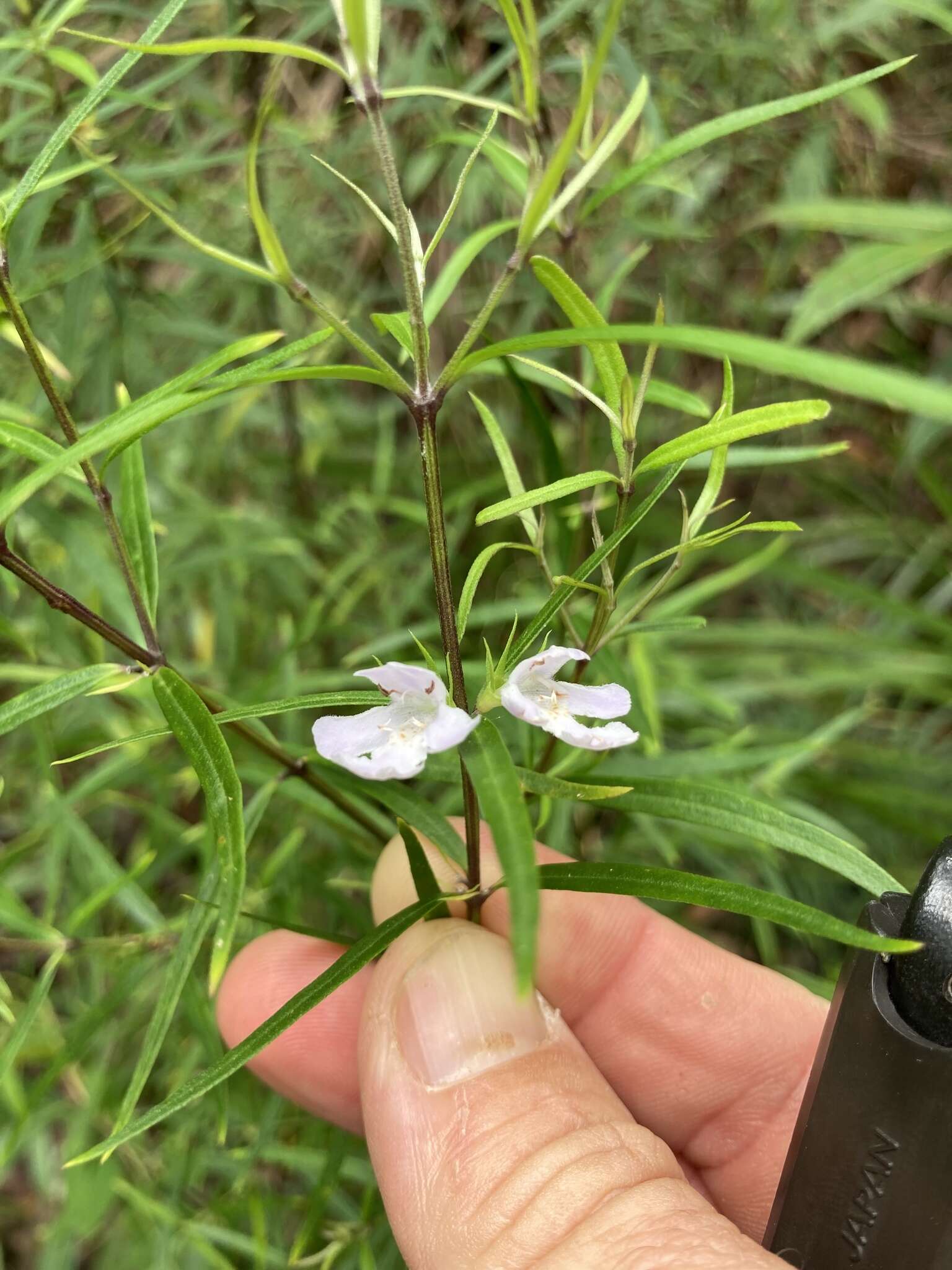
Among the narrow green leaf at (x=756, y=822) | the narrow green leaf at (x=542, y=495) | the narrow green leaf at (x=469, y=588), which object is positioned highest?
the narrow green leaf at (x=542, y=495)

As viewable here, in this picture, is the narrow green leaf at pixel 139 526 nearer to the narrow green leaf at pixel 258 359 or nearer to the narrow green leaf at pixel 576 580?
the narrow green leaf at pixel 258 359

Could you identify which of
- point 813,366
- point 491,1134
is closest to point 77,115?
point 813,366

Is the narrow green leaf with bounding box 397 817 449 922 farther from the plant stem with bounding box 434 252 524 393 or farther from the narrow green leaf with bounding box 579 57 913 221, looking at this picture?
the narrow green leaf with bounding box 579 57 913 221

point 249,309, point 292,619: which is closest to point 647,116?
point 249,309

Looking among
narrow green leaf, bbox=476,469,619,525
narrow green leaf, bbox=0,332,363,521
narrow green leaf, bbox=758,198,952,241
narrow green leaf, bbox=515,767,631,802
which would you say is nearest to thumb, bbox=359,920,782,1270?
narrow green leaf, bbox=515,767,631,802

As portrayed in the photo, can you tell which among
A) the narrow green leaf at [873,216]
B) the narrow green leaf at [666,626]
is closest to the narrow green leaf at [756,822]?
the narrow green leaf at [666,626]

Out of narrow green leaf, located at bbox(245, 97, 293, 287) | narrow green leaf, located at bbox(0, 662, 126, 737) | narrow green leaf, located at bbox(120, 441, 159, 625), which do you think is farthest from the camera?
narrow green leaf, located at bbox(120, 441, 159, 625)
